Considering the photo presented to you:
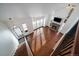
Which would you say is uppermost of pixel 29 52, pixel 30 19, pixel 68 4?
pixel 68 4

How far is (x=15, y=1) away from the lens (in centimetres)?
75

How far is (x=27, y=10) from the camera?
0.85 meters

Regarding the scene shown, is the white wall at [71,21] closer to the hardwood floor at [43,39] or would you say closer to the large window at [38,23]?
the hardwood floor at [43,39]

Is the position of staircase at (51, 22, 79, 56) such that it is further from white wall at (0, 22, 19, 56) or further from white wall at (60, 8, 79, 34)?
white wall at (0, 22, 19, 56)

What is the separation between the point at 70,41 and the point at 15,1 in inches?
16.7

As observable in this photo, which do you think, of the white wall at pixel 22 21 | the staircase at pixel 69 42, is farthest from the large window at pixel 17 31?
the staircase at pixel 69 42

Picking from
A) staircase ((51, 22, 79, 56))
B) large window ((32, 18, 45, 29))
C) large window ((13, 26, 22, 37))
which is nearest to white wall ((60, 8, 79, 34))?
staircase ((51, 22, 79, 56))

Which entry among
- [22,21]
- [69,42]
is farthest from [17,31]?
[69,42]

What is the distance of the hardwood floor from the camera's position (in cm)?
82

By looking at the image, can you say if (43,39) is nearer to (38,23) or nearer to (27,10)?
(38,23)

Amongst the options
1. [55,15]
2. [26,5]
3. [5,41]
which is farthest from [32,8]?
[5,41]

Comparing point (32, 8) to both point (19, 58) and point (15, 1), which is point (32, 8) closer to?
point (15, 1)

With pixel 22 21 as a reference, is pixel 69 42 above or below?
below

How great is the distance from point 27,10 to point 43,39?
22 centimetres
